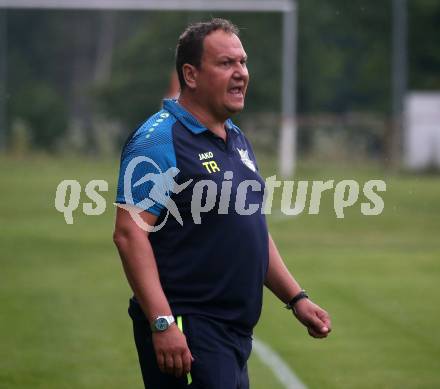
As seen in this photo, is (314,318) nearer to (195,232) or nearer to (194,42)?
(195,232)

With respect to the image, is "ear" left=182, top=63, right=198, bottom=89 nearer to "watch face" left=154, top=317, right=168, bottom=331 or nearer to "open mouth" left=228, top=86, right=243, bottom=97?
"open mouth" left=228, top=86, right=243, bottom=97

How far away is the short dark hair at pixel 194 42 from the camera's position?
502 centimetres

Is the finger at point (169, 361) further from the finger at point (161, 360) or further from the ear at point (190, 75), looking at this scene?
the ear at point (190, 75)

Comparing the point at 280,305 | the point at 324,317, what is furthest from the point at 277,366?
the point at 324,317

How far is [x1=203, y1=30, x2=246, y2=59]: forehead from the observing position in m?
5.00

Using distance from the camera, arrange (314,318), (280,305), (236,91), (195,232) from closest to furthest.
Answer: (195,232), (236,91), (314,318), (280,305)

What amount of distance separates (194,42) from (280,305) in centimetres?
811

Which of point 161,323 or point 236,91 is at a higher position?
point 236,91

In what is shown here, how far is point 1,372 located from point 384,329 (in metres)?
3.77

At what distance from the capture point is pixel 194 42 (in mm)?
5039

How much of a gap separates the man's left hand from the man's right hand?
2.76 ft

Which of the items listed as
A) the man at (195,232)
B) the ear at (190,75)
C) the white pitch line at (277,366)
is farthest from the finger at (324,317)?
the white pitch line at (277,366)

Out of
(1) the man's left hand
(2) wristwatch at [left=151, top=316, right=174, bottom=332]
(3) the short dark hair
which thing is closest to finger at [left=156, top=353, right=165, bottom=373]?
(2) wristwatch at [left=151, top=316, right=174, bottom=332]

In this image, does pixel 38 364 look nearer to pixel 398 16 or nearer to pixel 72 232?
pixel 72 232
